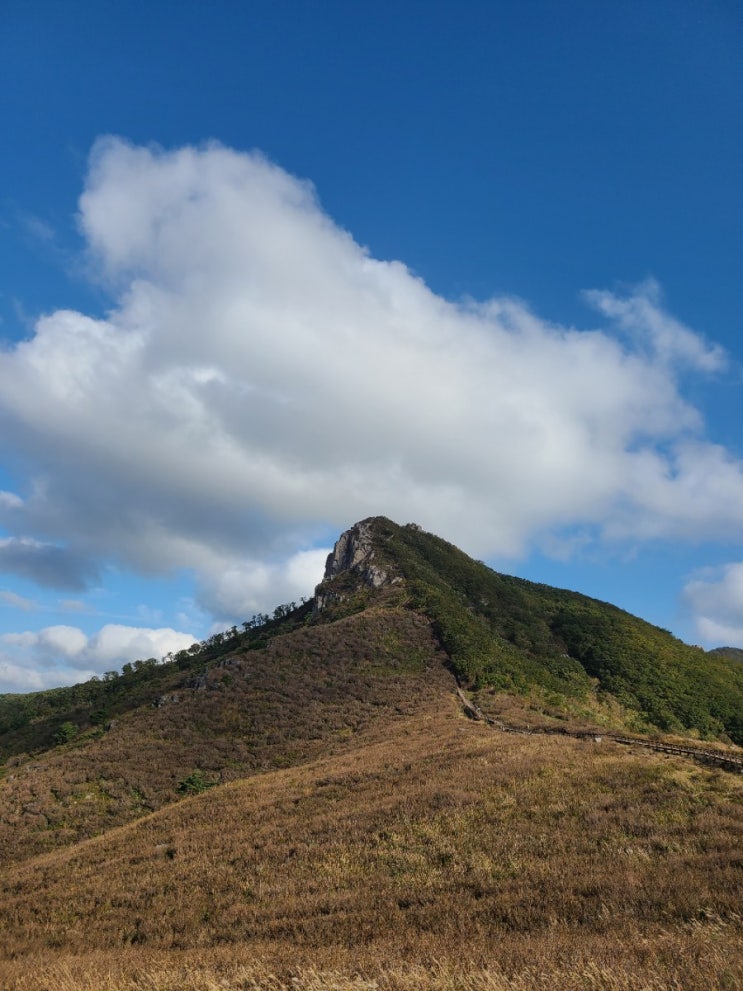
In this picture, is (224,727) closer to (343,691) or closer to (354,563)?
(343,691)

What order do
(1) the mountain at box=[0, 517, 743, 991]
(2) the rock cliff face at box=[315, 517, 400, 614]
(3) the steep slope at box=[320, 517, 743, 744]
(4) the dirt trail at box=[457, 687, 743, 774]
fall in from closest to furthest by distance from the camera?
(1) the mountain at box=[0, 517, 743, 991] → (4) the dirt trail at box=[457, 687, 743, 774] → (3) the steep slope at box=[320, 517, 743, 744] → (2) the rock cliff face at box=[315, 517, 400, 614]

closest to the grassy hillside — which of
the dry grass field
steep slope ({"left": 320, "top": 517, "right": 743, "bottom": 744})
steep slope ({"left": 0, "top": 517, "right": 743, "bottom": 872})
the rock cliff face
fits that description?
steep slope ({"left": 0, "top": 517, "right": 743, "bottom": 872})

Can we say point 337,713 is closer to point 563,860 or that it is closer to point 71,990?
point 563,860

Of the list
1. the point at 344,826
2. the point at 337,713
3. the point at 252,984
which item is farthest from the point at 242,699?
the point at 252,984

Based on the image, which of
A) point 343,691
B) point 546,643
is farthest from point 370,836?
Result: point 546,643

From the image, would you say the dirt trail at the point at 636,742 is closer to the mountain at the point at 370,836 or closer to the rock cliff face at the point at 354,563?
the mountain at the point at 370,836

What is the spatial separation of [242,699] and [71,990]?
42.2m

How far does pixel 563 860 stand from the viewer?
14.3 m

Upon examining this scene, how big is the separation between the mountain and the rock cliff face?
25806 millimetres

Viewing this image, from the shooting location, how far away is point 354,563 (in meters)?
98.8

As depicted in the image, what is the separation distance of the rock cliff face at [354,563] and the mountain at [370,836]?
84.7 feet

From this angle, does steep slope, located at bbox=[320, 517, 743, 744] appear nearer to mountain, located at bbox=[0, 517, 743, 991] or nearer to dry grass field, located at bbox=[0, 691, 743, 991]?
mountain, located at bbox=[0, 517, 743, 991]

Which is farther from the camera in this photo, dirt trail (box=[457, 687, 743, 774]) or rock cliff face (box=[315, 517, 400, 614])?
rock cliff face (box=[315, 517, 400, 614])

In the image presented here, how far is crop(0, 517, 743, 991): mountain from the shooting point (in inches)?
373
